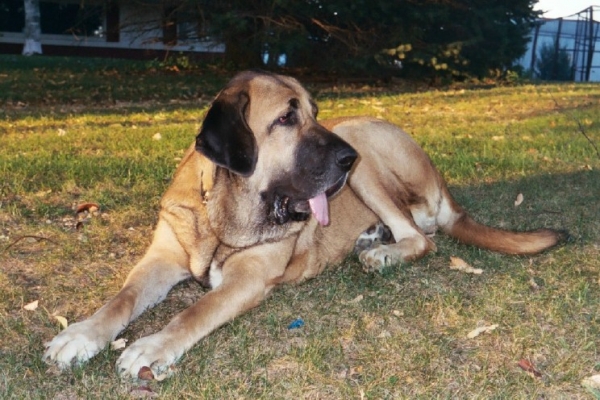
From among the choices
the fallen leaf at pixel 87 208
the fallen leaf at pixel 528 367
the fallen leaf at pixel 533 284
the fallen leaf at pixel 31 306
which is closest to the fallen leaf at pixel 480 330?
the fallen leaf at pixel 528 367

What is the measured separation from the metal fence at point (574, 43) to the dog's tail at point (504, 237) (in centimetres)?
2230

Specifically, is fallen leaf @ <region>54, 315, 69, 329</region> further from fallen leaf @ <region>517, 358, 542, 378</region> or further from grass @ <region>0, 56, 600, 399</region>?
fallen leaf @ <region>517, 358, 542, 378</region>

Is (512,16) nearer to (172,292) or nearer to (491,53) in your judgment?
(491,53)

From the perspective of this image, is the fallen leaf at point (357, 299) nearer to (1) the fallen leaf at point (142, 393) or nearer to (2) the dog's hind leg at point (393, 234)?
(2) the dog's hind leg at point (393, 234)

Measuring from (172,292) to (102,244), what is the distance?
84 centimetres

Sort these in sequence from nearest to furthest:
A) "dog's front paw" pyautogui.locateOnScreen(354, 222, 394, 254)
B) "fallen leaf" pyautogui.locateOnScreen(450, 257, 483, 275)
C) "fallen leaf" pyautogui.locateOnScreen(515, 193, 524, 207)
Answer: "fallen leaf" pyautogui.locateOnScreen(450, 257, 483, 275) < "dog's front paw" pyautogui.locateOnScreen(354, 222, 394, 254) < "fallen leaf" pyautogui.locateOnScreen(515, 193, 524, 207)

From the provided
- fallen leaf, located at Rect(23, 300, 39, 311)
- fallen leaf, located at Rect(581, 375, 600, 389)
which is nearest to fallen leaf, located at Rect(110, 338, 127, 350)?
fallen leaf, located at Rect(23, 300, 39, 311)

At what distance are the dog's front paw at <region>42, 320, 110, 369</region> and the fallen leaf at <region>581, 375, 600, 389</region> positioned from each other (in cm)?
188

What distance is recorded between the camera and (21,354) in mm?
2885

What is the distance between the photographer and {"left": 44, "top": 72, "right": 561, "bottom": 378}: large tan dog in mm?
2988

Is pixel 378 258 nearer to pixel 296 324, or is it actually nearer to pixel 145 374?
pixel 296 324

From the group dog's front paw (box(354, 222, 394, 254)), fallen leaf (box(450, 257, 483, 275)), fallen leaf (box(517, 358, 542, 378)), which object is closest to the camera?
fallen leaf (box(517, 358, 542, 378))

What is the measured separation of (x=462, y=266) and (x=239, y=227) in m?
1.34

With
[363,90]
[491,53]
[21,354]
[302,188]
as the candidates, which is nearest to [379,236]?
[302,188]
